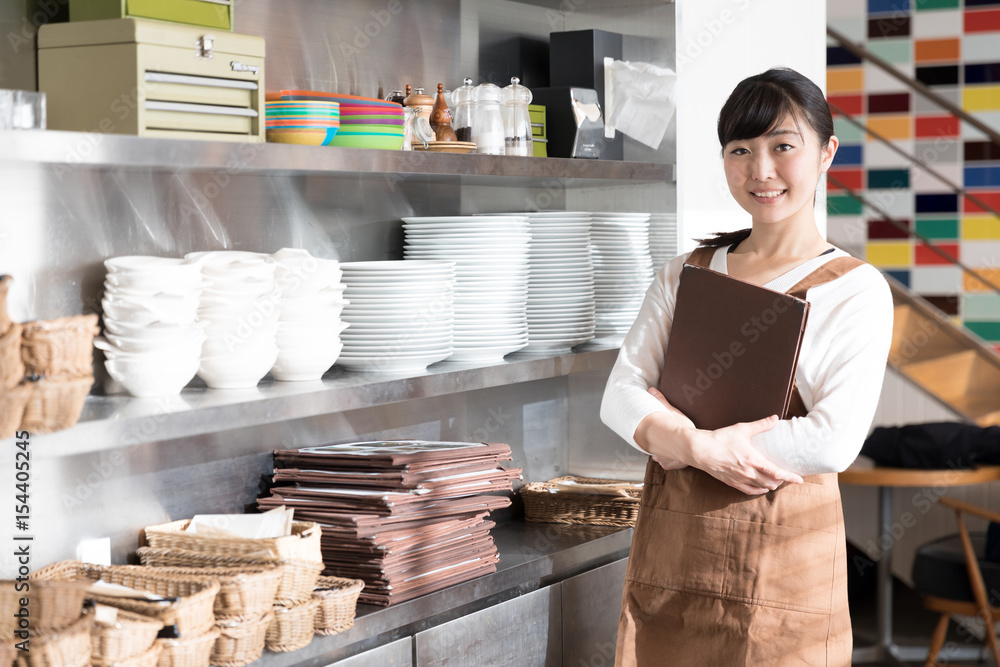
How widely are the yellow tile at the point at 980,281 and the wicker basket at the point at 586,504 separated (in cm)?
377

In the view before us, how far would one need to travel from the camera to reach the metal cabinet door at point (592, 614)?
95.5 inches

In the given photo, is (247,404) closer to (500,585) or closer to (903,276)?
(500,585)

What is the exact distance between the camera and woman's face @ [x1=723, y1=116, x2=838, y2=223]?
1894mm

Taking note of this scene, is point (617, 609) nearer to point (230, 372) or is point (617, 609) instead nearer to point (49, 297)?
point (230, 372)

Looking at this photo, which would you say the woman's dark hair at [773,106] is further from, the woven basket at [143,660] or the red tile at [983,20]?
the red tile at [983,20]

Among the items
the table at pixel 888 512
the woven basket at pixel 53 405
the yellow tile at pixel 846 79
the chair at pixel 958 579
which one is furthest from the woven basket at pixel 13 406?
the yellow tile at pixel 846 79

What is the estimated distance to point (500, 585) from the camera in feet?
7.32

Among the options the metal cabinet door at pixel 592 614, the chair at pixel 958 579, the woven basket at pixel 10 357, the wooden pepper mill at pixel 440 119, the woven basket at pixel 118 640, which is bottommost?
the chair at pixel 958 579

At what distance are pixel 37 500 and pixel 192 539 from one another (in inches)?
10.6

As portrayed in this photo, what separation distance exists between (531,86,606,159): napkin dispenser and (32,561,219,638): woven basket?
1.39m

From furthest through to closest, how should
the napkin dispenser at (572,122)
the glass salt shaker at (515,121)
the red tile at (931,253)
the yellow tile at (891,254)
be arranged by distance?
1. the yellow tile at (891,254)
2. the red tile at (931,253)
3. the napkin dispenser at (572,122)
4. the glass salt shaker at (515,121)

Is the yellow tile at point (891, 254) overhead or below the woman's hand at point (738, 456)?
overhead

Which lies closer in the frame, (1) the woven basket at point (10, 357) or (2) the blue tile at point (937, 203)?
(1) the woven basket at point (10, 357)

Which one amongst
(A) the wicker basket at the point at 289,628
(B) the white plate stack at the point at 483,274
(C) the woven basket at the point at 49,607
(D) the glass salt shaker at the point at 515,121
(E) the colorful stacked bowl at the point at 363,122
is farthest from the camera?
(D) the glass salt shaker at the point at 515,121
